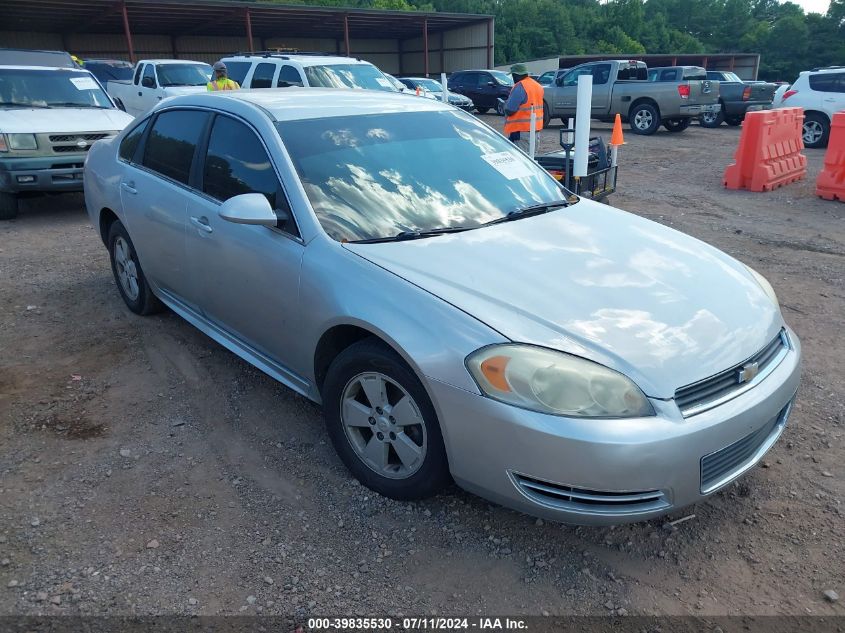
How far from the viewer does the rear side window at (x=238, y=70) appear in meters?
12.7

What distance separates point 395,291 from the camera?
2.73 metres

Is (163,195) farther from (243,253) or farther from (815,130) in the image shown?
(815,130)

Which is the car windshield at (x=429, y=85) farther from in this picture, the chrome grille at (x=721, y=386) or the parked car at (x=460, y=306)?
the chrome grille at (x=721, y=386)

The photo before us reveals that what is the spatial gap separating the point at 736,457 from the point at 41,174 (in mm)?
8163

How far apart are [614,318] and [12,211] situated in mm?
8399

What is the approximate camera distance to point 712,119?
19250mm

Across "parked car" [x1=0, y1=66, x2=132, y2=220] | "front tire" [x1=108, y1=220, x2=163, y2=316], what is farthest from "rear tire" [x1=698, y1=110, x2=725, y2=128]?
"front tire" [x1=108, y1=220, x2=163, y2=316]

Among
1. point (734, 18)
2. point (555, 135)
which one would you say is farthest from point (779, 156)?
point (734, 18)

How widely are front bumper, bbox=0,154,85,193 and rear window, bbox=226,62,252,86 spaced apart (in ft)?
17.1

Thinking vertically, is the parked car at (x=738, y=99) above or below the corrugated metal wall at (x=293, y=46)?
below

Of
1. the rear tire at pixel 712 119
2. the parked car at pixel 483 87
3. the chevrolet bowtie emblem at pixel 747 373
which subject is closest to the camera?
the chevrolet bowtie emblem at pixel 747 373

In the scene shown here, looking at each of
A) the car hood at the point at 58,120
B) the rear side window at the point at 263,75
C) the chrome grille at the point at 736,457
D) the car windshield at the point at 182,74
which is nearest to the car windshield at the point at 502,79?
the car windshield at the point at 182,74

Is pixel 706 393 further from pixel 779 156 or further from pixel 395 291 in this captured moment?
pixel 779 156

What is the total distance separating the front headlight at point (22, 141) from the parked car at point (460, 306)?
4.62m
